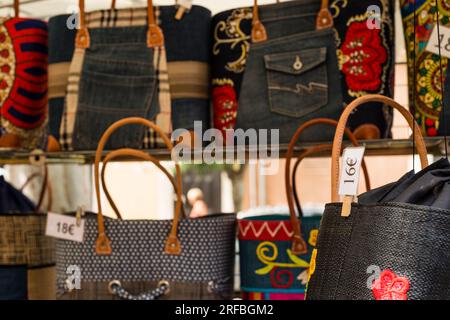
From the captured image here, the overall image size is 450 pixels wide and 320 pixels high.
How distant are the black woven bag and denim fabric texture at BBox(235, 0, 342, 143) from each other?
0.62m

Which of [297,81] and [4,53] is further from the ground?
[4,53]

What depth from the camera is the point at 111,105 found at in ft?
5.67

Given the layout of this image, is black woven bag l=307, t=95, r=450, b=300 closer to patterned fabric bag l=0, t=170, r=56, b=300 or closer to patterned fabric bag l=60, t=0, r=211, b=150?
patterned fabric bag l=60, t=0, r=211, b=150

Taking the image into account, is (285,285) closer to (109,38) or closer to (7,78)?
(109,38)

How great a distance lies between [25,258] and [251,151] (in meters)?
0.76

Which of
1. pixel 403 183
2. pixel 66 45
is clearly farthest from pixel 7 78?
pixel 403 183

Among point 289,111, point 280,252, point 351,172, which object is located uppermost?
point 289,111

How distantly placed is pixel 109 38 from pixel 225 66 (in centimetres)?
36

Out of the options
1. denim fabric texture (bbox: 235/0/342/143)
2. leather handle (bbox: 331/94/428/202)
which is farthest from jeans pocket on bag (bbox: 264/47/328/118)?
leather handle (bbox: 331/94/428/202)

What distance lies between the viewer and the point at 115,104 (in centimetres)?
173

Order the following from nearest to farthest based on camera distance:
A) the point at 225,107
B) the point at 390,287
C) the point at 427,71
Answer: the point at 390,287
the point at 427,71
the point at 225,107

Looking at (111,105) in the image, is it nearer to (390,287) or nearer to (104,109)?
(104,109)

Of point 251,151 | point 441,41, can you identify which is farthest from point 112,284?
point 441,41

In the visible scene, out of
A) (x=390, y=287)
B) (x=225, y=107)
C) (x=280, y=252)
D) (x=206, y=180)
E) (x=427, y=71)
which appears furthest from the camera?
(x=206, y=180)
